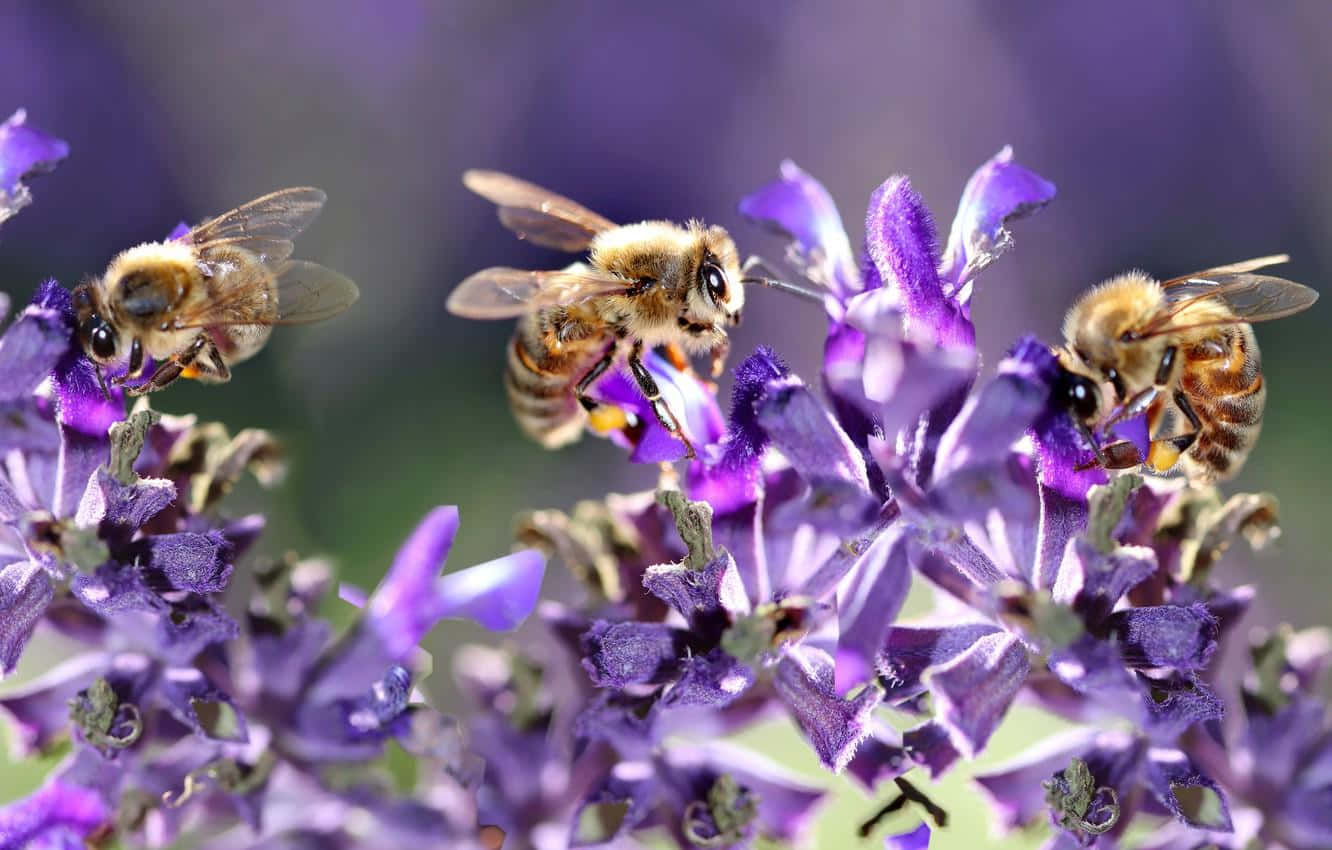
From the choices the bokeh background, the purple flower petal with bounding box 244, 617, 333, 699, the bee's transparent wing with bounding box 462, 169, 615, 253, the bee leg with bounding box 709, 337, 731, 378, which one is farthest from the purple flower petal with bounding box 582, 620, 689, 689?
the bokeh background

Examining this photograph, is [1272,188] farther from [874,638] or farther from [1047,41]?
[874,638]

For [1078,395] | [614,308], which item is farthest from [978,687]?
[614,308]

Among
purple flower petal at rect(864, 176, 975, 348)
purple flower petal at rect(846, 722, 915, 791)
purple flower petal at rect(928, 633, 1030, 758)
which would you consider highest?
purple flower petal at rect(864, 176, 975, 348)

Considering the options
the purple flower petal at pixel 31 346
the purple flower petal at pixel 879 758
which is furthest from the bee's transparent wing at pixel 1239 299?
the purple flower petal at pixel 31 346

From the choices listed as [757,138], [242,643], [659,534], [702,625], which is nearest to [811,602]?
[702,625]

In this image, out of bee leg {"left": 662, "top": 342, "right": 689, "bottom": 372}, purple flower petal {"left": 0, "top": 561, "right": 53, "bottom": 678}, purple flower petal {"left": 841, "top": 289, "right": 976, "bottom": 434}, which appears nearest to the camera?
purple flower petal {"left": 841, "top": 289, "right": 976, "bottom": 434}

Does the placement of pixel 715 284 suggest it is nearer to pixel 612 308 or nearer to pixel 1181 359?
pixel 612 308

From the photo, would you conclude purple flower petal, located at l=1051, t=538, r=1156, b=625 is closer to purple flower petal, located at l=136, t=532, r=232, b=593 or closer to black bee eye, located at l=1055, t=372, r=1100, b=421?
black bee eye, located at l=1055, t=372, r=1100, b=421
